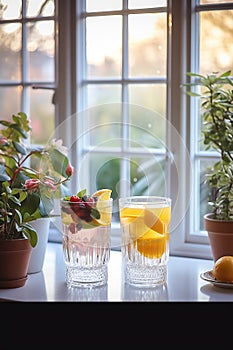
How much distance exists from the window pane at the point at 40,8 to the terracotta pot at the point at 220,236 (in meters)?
1.17

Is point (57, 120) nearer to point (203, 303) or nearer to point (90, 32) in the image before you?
point (90, 32)

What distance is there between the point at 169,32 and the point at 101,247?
92cm

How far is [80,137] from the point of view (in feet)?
9.29

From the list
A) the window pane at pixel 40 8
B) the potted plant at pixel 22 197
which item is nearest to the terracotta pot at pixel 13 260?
the potted plant at pixel 22 197

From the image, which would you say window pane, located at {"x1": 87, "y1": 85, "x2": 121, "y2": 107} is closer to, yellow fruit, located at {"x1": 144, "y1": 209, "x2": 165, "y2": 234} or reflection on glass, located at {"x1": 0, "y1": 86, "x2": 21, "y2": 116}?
reflection on glass, located at {"x1": 0, "y1": 86, "x2": 21, "y2": 116}

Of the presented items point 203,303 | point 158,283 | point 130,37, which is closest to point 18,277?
point 158,283

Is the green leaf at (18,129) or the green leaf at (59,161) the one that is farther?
the green leaf at (18,129)

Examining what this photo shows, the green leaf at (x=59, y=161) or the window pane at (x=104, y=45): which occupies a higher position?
the window pane at (x=104, y=45)

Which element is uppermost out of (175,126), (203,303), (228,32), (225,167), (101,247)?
(228,32)

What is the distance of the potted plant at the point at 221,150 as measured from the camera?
2354 millimetres

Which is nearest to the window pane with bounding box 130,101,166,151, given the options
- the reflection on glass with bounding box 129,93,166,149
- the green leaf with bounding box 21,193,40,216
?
the reflection on glass with bounding box 129,93,166,149

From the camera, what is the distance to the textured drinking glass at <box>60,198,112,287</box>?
225cm

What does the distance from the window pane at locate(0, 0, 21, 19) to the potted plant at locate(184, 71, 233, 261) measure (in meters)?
0.94

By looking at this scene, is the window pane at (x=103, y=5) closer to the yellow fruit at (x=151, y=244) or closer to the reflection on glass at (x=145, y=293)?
the yellow fruit at (x=151, y=244)
